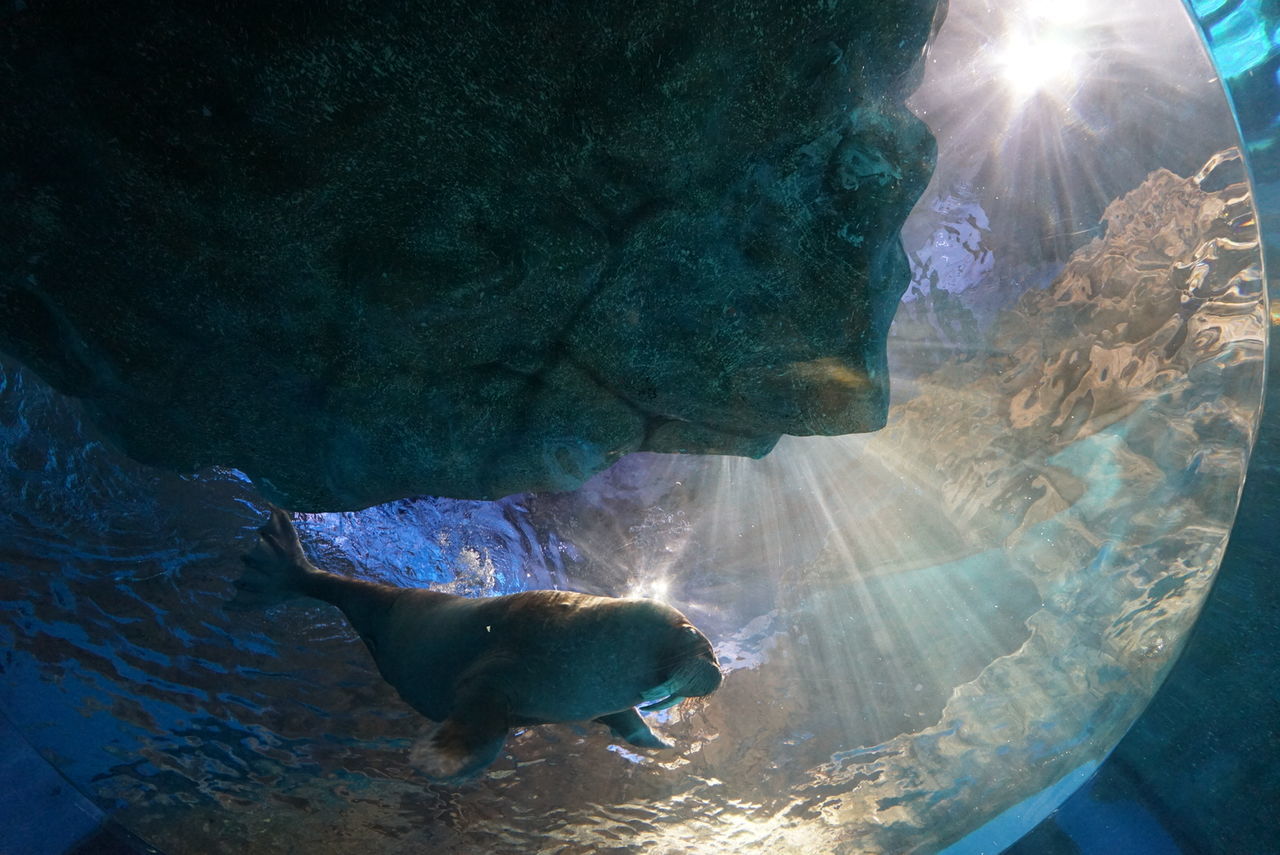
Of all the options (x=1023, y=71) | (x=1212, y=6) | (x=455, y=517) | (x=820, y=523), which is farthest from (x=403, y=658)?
(x=1212, y=6)

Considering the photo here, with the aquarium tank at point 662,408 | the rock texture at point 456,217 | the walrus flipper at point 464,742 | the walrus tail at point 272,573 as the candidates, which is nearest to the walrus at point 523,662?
the walrus flipper at point 464,742

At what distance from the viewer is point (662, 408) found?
4160mm

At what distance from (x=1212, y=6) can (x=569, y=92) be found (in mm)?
6252

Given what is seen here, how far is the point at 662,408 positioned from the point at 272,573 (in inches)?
203

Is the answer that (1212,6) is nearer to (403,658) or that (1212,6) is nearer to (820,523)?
(820,523)

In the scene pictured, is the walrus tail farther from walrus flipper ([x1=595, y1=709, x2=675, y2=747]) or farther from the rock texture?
walrus flipper ([x1=595, y1=709, x2=675, y2=747])

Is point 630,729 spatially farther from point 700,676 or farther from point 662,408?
point 662,408

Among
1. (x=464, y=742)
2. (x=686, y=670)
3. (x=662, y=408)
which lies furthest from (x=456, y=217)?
(x=686, y=670)

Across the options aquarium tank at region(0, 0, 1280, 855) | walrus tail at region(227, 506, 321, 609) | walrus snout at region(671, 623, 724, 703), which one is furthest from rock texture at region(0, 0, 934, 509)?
walrus tail at region(227, 506, 321, 609)

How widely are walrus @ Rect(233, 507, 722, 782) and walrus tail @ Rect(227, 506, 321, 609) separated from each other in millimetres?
1074

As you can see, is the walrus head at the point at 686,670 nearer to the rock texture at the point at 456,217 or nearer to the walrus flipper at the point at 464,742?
the walrus flipper at the point at 464,742

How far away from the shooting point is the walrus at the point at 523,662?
4.35 m

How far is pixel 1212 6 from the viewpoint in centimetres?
520

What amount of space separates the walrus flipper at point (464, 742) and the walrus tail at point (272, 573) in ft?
10.5
